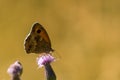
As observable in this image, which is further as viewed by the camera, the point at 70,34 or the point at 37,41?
the point at 70,34

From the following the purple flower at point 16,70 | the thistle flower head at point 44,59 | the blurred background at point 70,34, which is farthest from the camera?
the blurred background at point 70,34

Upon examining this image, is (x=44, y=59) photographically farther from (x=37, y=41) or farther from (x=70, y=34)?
(x=70, y=34)

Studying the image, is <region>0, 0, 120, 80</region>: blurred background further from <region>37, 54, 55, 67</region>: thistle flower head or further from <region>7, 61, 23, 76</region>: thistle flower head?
<region>7, 61, 23, 76</region>: thistle flower head

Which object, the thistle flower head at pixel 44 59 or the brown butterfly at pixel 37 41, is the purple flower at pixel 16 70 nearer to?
the brown butterfly at pixel 37 41

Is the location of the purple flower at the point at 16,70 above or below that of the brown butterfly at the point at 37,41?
below

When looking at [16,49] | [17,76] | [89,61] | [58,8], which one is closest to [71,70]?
[89,61]

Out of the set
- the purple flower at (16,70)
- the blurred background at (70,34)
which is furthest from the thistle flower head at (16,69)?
the blurred background at (70,34)

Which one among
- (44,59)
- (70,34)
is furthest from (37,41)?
(70,34)
